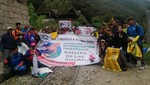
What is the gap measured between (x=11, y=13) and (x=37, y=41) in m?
4.66

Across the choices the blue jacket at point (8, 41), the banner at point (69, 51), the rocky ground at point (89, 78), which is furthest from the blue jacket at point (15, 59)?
the banner at point (69, 51)

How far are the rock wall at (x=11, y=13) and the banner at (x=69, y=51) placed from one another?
10.2 feet

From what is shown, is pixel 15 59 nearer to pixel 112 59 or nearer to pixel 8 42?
pixel 8 42

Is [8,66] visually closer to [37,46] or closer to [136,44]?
[37,46]

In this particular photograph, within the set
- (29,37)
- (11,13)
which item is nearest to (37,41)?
(29,37)

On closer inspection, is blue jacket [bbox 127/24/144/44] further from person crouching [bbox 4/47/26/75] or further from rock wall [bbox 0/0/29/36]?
rock wall [bbox 0/0/29/36]

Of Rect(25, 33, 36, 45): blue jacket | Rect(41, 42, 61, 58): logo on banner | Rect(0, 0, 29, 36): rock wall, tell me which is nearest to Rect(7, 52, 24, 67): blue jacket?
Rect(25, 33, 36, 45): blue jacket

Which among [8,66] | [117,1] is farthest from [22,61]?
[117,1]

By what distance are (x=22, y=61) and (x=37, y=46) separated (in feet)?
6.46

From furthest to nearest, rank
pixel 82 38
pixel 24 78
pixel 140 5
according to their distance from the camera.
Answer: pixel 140 5
pixel 82 38
pixel 24 78

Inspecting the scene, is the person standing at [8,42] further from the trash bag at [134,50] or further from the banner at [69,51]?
the trash bag at [134,50]

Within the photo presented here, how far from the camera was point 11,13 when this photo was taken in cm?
1850

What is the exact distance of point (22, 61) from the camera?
12.4 meters

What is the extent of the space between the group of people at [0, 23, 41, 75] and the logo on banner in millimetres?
456
